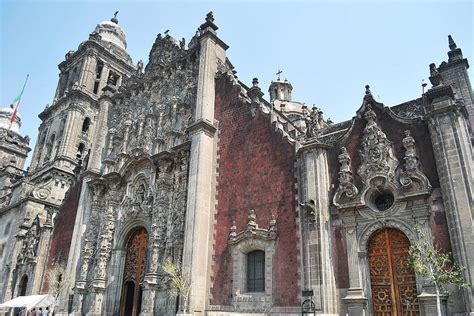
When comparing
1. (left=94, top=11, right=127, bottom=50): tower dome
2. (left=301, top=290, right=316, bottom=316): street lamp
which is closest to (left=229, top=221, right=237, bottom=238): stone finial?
(left=301, top=290, right=316, bottom=316): street lamp

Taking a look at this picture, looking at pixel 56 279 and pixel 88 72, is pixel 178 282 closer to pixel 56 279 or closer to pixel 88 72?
pixel 56 279

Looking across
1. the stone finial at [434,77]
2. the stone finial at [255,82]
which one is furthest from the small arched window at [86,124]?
the stone finial at [434,77]

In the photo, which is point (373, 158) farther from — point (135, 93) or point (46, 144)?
point (46, 144)

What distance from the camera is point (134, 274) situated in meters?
21.8

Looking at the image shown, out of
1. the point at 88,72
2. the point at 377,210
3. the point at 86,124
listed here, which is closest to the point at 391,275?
the point at 377,210

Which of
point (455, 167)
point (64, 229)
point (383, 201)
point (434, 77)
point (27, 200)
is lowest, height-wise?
point (383, 201)

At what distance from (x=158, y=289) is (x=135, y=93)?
14902mm

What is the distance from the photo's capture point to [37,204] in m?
32.6

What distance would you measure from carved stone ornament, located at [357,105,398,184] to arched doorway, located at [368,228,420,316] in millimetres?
2103

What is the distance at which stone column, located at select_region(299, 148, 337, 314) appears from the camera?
13.6m

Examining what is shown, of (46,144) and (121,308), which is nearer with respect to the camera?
(121,308)

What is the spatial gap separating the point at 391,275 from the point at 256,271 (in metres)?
5.71

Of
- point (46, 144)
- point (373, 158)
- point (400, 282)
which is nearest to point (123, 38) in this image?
point (46, 144)

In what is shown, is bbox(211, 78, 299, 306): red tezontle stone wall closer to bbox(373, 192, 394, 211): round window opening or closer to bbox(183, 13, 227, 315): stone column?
bbox(183, 13, 227, 315): stone column
